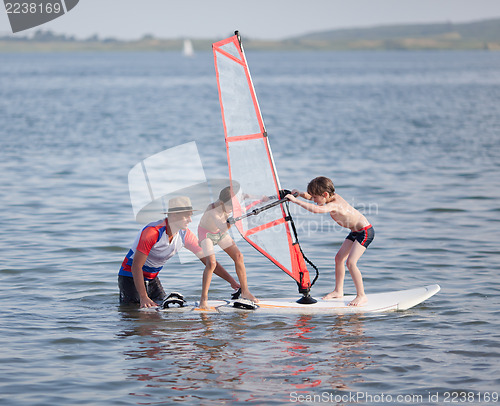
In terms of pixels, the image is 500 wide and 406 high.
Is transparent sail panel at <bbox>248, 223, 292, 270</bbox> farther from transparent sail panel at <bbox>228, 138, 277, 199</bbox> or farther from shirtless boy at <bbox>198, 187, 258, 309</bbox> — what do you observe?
transparent sail panel at <bbox>228, 138, 277, 199</bbox>

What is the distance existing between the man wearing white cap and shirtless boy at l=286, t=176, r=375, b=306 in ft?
4.58

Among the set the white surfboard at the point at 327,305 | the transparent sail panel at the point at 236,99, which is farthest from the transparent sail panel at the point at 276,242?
the transparent sail panel at the point at 236,99

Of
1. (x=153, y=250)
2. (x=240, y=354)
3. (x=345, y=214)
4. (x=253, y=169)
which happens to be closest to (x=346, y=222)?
(x=345, y=214)

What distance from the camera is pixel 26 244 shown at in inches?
483

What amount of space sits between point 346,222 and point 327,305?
3.43ft

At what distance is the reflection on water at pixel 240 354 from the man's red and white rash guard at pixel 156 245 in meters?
0.57

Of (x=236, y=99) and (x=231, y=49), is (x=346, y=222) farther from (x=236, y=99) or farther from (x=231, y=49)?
(x=231, y=49)

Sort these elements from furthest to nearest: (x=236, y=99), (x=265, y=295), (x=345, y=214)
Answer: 1. (x=265, y=295)
2. (x=345, y=214)
3. (x=236, y=99)

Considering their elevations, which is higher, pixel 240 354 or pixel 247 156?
pixel 247 156

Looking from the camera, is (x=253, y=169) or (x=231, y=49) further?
(x=253, y=169)

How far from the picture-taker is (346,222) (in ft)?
28.4

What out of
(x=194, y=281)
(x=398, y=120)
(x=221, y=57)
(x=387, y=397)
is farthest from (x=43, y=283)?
(x=398, y=120)

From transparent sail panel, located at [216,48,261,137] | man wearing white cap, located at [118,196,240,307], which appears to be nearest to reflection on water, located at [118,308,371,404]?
man wearing white cap, located at [118,196,240,307]

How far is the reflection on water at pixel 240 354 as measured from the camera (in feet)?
21.7
